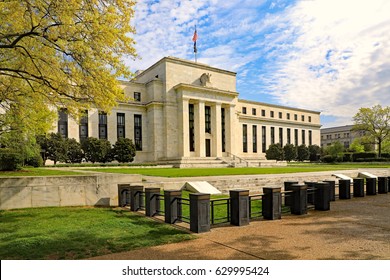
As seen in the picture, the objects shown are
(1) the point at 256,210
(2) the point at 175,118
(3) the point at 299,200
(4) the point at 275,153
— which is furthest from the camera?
(4) the point at 275,153

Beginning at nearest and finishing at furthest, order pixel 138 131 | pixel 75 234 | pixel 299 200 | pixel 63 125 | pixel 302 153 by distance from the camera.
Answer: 1. pixel 75 234
2. pixel 299 200
3. pixel 63 125
4. pixel 138 131
5. pixel 302 153

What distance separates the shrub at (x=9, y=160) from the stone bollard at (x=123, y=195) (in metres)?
10.9

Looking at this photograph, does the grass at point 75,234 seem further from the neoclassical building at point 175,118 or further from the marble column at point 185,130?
the marble column at point 185,130

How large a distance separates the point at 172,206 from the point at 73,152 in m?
37.3

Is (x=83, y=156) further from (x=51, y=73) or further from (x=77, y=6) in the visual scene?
(x=77, y=6)

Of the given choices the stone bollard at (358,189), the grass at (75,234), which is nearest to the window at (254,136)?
the stone bollard at (358,189)

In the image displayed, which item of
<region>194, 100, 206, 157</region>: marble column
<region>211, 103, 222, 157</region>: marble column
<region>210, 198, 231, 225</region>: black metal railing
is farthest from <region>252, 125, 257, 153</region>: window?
<region>210, 198, 231, 225</region>: black metal railing

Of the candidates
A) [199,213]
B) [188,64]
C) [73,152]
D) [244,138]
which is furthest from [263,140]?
[199,213]

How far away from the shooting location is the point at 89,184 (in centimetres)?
1388

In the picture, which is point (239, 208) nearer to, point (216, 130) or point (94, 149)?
point (94, 149)

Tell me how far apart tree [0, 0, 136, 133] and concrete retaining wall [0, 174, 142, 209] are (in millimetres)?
3312

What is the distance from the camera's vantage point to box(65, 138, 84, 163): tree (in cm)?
4273

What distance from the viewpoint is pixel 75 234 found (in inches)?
324

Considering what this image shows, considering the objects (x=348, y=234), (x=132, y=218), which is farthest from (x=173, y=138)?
(x=348, y=234)
